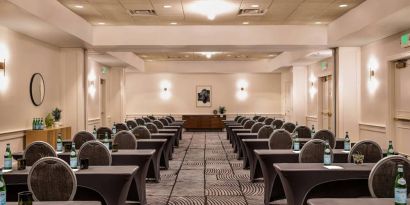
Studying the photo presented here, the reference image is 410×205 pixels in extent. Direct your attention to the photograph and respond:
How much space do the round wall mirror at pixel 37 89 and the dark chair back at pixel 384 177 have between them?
850 cm

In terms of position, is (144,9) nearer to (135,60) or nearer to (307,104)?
(135,60)

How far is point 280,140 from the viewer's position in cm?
743

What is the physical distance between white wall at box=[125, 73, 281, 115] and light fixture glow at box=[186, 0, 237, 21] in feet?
42.7

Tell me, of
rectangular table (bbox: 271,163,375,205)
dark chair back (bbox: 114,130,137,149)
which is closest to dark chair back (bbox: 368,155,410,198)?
rectangular table (bbox: 271,163,375,205)

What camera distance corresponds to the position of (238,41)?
1203cm

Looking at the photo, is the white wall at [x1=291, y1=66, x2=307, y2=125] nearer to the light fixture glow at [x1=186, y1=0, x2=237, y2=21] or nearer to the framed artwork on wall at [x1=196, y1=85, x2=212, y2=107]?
the framed artwork on wall at [x1=196, y1=85, x2=212, y2=107]

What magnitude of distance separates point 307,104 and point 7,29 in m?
12.2

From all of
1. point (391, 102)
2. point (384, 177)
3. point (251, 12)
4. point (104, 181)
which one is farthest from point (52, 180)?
point (391, 102)

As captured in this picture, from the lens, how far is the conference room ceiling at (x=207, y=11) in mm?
9453

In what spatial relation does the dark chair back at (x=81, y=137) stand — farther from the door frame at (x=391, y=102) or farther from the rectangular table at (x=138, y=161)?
the door frame at (x=391, y=102)

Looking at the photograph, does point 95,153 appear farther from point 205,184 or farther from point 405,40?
point 405,40

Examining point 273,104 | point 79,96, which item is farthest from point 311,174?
point 273,104

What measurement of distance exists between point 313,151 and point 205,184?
269 cm

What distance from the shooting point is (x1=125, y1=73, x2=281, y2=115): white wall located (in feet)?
76.0
